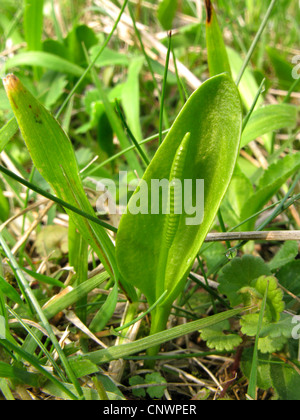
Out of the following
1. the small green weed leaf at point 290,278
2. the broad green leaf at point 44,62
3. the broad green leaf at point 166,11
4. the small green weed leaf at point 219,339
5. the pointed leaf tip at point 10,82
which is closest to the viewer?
the pointed leaf tip at point 10,82

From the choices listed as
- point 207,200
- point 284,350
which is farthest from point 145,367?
point 207,200

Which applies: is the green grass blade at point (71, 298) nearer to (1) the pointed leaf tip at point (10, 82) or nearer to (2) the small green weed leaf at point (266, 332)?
(2) the small green weed leaf at point (266, 332)

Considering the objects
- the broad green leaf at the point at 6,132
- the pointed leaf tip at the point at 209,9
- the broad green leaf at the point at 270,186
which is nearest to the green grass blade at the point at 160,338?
the broad green leaf at the point at 270,186

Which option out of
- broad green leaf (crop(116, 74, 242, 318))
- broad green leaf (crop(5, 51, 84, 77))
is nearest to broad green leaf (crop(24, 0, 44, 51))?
broad green leaf (crop(5, 51, 84, 77))

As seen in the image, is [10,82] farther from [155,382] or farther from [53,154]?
[155,382]

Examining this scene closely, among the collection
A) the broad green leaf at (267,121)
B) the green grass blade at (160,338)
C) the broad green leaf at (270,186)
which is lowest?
the green grass blade at (160,338)

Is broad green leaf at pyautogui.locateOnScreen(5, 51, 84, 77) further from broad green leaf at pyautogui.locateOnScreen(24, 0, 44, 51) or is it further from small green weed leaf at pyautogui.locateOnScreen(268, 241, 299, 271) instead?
small green weed leaf at pyautogui.locateOnScreen(268, 241, 299, 271)
